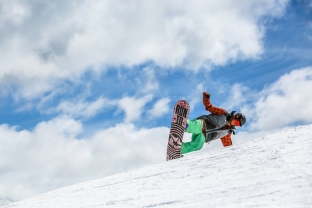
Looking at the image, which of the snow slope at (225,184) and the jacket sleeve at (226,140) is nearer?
the snow slope at (225,184)

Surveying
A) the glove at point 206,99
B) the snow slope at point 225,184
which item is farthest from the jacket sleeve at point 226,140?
the snow slope at point 225,184

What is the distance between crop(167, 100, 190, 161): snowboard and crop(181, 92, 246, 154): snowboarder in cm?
53

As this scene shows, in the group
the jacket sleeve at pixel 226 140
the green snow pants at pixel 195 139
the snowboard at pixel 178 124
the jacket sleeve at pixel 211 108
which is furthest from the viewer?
the jacket sleeve at pixel 226 140

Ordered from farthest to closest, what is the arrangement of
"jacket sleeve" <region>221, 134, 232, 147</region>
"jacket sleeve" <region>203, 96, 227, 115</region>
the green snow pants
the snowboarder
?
"jacket sleeve" <region>221, 134, 232, 147</region>, "jacket sleeve" <region>203, 96, 227, 115</region>, the snowboarder, the green snow pants

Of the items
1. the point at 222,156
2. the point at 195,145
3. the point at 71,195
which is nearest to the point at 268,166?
the point at 222,156

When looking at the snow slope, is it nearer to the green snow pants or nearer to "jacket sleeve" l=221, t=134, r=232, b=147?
the green snow pants

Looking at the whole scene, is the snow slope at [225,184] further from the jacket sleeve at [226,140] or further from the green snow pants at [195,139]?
the jacket sleeve at [226,140]

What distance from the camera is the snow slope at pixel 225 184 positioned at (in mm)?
3031

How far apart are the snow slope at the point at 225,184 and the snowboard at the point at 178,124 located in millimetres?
2782

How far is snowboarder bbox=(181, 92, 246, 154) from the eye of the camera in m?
8.98

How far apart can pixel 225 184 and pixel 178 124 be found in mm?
4610

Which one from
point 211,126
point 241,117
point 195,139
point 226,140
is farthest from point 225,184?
point 226,140

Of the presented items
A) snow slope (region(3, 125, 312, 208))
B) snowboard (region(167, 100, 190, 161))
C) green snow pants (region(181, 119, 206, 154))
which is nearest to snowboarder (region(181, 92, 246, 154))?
green snow pants (region(181, 119, 206, 154))

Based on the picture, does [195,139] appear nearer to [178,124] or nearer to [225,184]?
[178,124]
